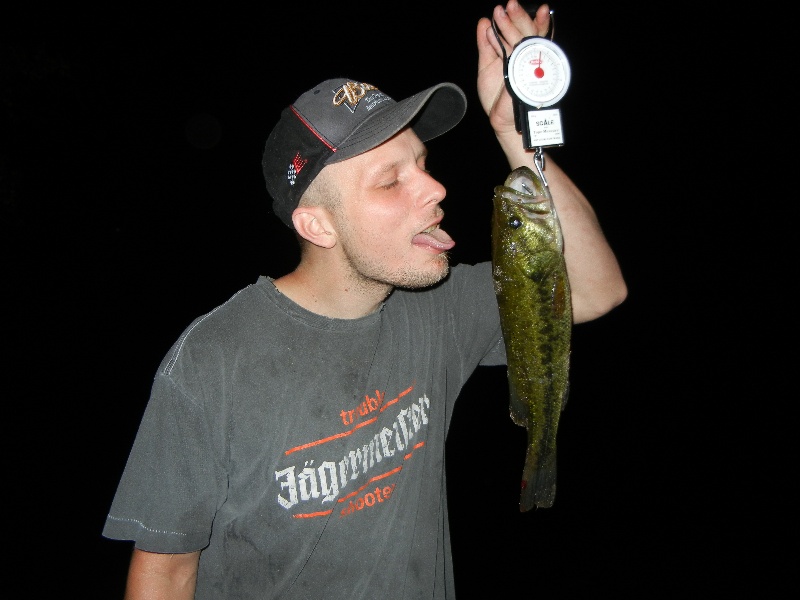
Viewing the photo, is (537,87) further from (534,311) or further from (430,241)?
(534,311)

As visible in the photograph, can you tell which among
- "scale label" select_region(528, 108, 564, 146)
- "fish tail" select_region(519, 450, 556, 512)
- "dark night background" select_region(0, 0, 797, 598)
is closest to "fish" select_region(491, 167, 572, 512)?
"fish tail" select_region(519, 450, 556, 512)

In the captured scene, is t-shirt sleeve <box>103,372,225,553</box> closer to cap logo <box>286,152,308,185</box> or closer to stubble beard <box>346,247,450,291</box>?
stubble beard <box>346,247,450,291</box>

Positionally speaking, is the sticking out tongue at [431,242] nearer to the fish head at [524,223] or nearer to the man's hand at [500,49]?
the fish head at [524,223]

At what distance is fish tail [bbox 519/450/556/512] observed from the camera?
1.83 meters

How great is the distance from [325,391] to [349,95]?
1063mm

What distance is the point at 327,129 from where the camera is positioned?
1.84 m

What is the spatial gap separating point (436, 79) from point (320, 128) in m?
13.2

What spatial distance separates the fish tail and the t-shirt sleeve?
3.51 feet

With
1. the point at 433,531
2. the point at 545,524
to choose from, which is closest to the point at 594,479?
the point at 545,524

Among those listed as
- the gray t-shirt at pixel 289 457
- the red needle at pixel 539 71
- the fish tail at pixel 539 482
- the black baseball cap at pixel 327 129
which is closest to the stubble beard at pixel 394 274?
the gray t-shirt at pixel 289 457

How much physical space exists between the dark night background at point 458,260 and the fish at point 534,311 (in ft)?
14.1

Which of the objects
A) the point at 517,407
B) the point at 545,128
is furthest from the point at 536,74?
the point at 517,407

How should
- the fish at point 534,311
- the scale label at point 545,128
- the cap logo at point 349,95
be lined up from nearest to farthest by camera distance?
the scale label at point 545,128 < the fish at point 534,311 < the cap logo at point 349,95

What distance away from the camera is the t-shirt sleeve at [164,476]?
1595 mm
